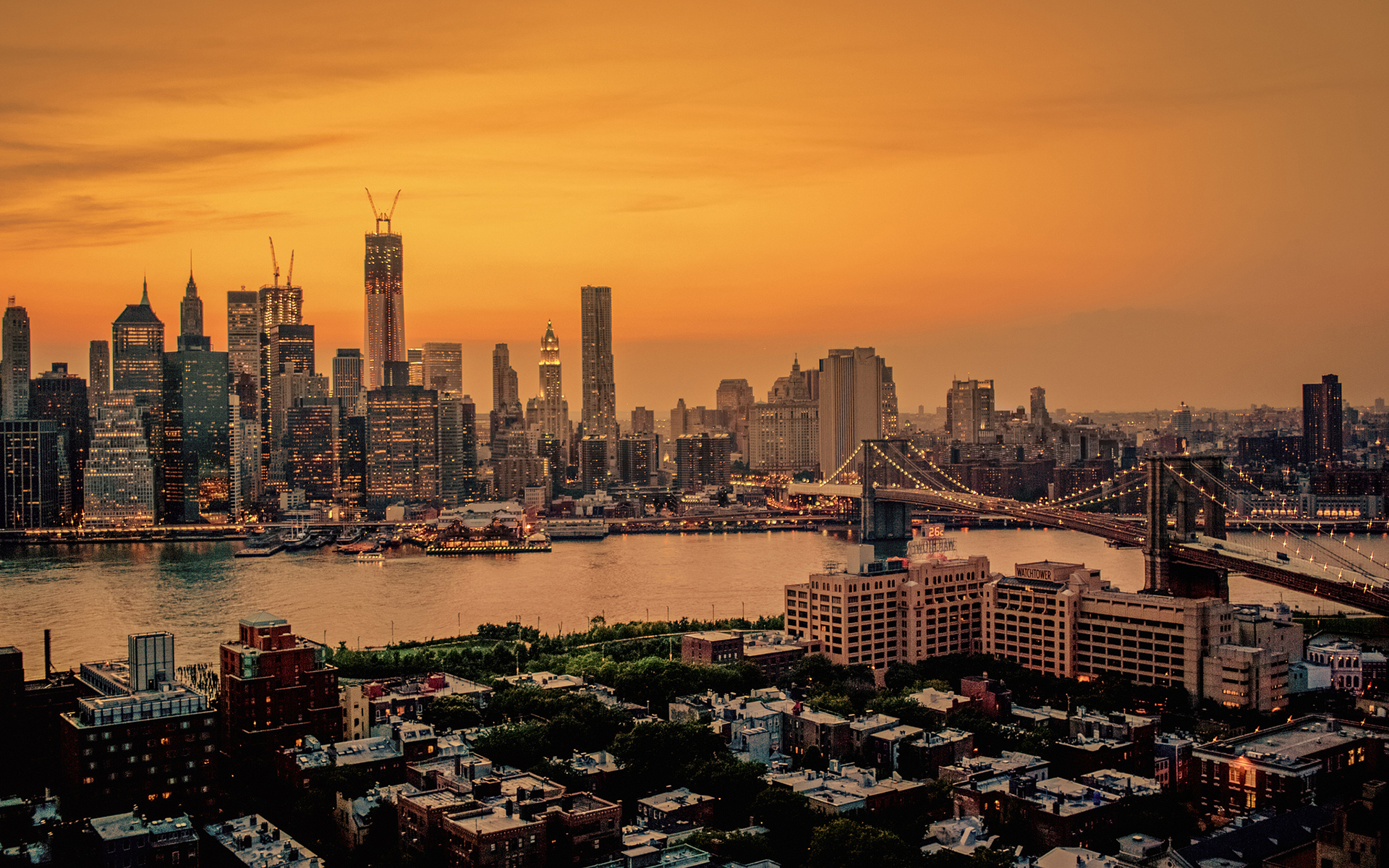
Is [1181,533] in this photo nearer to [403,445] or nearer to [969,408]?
[403,445]

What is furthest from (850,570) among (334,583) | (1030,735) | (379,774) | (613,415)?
(613,415)

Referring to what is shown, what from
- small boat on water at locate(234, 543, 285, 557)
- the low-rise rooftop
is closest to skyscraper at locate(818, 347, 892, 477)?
small boat on water at locate(234, 543, 285, 557)

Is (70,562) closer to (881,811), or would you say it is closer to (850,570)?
(850,570)

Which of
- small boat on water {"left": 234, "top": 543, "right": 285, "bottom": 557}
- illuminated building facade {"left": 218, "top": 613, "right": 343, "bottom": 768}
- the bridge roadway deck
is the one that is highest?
the bridge roadway deck

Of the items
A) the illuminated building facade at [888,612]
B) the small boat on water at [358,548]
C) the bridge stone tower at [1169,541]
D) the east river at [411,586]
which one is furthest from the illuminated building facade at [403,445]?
the bridge stone tower at [1169,541]

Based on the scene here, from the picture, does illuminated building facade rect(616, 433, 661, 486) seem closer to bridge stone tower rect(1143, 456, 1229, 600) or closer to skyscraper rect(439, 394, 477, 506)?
skyscraper rect(439, 394, 477, 506)

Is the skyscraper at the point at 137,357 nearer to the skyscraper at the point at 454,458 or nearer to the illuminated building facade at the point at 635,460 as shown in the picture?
the skyscraper at the point at 454,458

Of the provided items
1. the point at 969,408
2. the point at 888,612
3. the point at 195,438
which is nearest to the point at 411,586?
the point at 888,612
